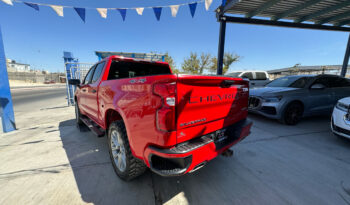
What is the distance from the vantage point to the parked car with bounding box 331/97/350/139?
2.84 m

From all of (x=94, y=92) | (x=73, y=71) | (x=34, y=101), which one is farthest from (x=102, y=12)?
(x=34, y=101)

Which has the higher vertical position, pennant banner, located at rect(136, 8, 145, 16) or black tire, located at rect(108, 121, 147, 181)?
pennant banner, located at rect(136, 8, 145, 16)

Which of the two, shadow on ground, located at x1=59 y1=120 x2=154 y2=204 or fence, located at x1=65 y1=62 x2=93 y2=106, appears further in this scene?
fence, located at x1=65 y1=62 x2=93 y2=106

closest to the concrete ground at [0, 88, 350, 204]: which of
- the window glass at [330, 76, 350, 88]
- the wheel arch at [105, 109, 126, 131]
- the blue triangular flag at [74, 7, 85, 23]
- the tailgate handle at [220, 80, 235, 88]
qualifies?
the wheel arch at [105, 109, 126, 131]

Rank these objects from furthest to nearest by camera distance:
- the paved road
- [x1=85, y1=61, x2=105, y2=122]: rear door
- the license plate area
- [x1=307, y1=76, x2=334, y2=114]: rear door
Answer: the paved road → [x1=307, y1=76, x2=334, y2=114]: rear door → [x1=85, y1=61, x2=105, y2=122]: rear door → the license plate area

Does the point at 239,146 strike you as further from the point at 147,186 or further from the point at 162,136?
the point at 162,136

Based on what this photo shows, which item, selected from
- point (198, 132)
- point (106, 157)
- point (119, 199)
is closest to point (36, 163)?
point (106, 157)

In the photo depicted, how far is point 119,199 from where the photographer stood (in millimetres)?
1718

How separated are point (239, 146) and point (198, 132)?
1.88 meters

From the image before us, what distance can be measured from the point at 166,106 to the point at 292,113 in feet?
15.6

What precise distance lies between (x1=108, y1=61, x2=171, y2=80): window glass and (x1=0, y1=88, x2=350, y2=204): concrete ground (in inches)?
63.4

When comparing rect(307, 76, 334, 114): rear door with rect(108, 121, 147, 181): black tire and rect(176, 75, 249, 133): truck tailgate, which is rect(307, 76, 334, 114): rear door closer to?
rect(176, 75, 249, 133): truck tailgate

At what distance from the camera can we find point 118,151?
212cm

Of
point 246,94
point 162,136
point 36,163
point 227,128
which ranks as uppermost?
point 246,94
